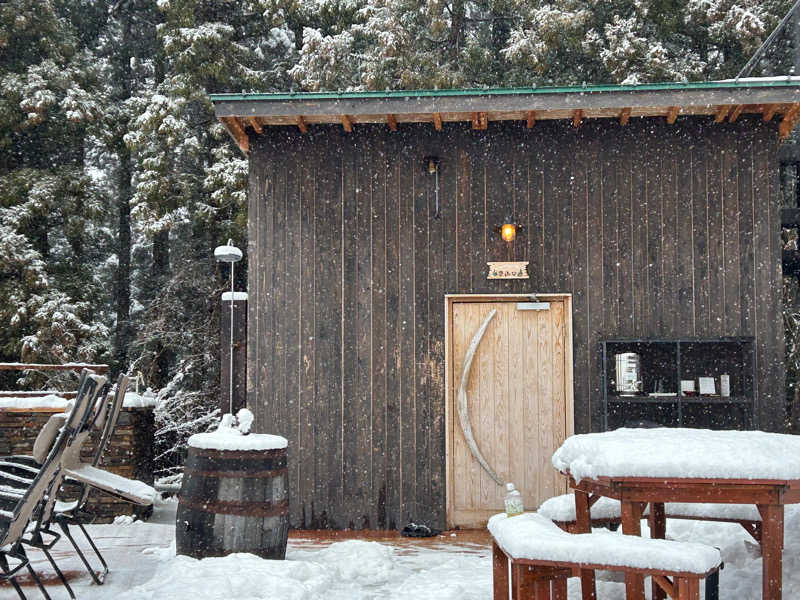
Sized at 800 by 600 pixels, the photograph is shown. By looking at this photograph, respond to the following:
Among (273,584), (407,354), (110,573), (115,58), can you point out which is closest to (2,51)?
(115,58)

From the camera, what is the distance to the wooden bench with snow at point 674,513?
12.6ft

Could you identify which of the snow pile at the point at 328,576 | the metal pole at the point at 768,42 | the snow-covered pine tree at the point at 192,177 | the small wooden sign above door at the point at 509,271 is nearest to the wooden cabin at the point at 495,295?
the small wooden sign above door at the point at 509,271

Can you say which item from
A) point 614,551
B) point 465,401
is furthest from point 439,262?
point 614,551

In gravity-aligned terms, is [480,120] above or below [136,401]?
above

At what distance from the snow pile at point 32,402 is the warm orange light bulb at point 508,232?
407 centimetres

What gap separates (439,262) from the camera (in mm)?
6660

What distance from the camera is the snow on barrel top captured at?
332 centimetres

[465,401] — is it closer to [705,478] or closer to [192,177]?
[705,478]

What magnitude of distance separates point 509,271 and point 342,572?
2.81m

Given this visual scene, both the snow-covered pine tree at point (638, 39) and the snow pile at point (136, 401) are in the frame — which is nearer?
the snow pile at point (136, 401)

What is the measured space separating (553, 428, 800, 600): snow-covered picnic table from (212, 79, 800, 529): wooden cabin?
9.88ft

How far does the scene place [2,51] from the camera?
13.9 m

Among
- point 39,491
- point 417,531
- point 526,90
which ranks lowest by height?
point 417,531

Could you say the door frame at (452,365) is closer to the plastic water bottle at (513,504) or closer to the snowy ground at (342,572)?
the snowy ground at (342,572)
